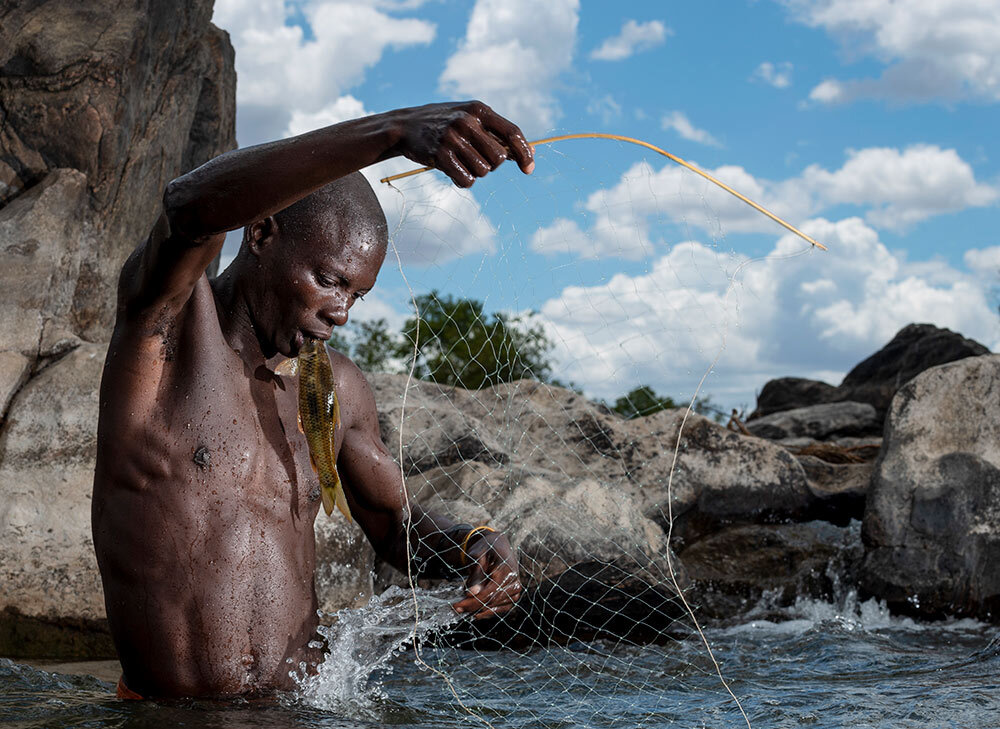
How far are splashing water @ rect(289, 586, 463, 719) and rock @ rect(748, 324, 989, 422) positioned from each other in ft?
36.9

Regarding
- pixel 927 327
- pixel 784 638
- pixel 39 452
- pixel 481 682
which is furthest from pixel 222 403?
pixel 927 327

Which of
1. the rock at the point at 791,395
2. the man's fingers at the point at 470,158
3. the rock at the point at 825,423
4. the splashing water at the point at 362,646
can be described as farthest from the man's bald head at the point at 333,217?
the rock at the point at 791,395

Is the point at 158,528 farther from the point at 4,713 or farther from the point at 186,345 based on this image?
the point at 4,713

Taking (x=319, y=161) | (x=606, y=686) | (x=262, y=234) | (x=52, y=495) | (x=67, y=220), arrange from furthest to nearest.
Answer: (x=67, y=220) → (x=52, y=495) → (x=606, y=686) → (x=262, y=234) → (x=319, y=161)

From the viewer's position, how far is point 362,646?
3494mm

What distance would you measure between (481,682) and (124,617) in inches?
86.9

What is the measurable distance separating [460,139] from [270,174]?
0.46 meters

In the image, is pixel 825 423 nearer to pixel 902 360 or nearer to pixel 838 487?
pixel 902 360

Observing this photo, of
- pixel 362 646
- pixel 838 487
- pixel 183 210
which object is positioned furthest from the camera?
pixel 838 487

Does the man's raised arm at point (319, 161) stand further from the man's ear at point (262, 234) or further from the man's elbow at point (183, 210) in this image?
the man's ear at point (262, 234)

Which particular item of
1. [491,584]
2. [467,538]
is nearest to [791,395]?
[467,538]

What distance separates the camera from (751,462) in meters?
8.38

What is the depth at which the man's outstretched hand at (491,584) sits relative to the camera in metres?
3.32

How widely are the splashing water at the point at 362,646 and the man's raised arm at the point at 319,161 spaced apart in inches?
57.3
